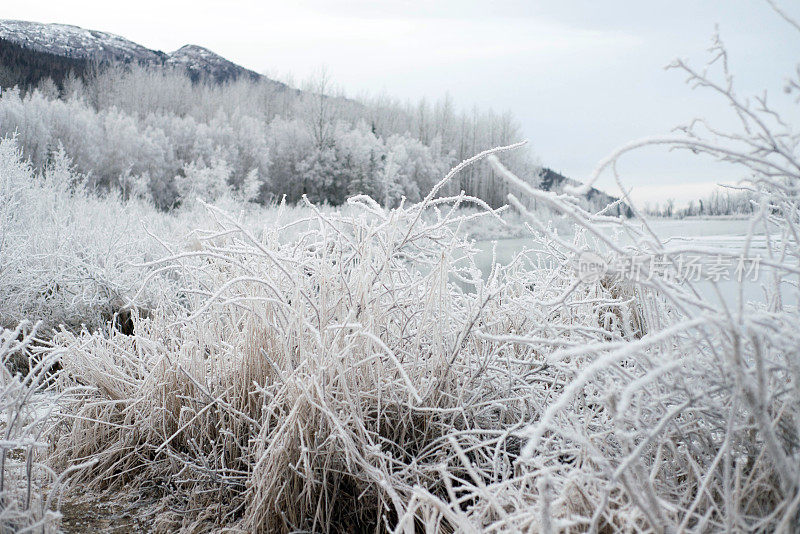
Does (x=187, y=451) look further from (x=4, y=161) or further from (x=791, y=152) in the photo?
(x=4, y=161)

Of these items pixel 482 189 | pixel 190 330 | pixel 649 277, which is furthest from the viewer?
pixel 482 189

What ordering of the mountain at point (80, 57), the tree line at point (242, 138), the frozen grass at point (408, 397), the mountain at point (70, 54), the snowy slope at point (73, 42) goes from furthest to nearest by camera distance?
the snowy slope at point (73, 42)
the mountain at point (70, 54)
the mountain at point (80, 57)
the tree line at point (242, 138)
the frozen grass at point (408, 397)

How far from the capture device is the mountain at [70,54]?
33219 mm

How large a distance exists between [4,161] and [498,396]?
6.51 metres

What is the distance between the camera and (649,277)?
2.92 feet

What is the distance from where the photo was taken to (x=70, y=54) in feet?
156

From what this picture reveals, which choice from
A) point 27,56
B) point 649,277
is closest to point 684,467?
point 649,277

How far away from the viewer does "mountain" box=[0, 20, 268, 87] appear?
109 ft

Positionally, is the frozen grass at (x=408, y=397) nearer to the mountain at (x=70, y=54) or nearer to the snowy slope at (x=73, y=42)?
the mountain at (x=70, y=54)

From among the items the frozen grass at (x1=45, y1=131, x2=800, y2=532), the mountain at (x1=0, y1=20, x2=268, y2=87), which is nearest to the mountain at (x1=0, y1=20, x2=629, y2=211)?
the mountain at (x1=0, y1=20, x2=268, y2=87)

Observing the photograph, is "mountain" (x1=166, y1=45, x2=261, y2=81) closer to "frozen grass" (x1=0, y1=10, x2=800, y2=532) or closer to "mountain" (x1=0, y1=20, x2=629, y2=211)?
"mountain" (x1=0, y1=20, x2=629, y2=211)

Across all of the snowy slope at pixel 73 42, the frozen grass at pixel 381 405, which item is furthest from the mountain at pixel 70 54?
the frozen grass at pixel 381 405

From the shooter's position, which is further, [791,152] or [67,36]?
[67,36]

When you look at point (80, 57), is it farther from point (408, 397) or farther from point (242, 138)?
point (408, 397)
